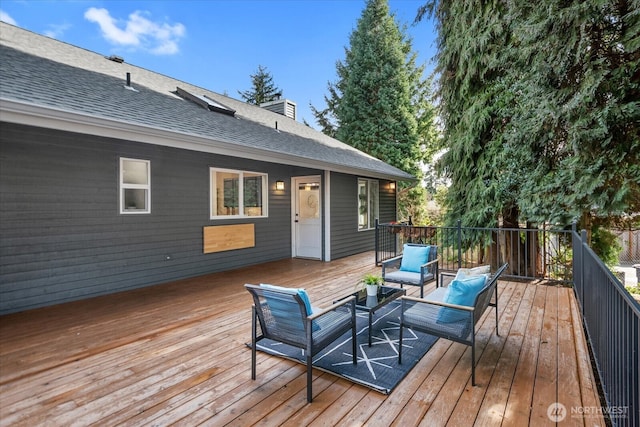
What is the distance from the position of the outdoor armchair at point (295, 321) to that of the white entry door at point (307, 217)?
5.74 meters

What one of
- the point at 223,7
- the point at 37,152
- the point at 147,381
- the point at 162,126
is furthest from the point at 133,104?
the point at 223,7

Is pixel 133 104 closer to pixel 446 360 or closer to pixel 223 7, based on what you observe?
pixel 446 360

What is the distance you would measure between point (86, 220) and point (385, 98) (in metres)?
14.5

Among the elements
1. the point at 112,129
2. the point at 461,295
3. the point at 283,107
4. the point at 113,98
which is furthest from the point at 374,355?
the point at 283,107

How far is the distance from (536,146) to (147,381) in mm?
6841

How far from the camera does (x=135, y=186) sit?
555cm

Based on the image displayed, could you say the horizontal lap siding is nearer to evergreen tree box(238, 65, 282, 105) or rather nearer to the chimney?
the chimney

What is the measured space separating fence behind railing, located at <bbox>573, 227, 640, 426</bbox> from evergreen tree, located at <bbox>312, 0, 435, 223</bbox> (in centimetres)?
1382

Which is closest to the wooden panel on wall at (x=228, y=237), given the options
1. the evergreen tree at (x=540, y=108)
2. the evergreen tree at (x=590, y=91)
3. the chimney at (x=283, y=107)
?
the evergreen tree at (x=540, y=108)

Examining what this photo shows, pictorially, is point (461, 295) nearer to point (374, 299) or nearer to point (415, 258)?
point (374, 299)

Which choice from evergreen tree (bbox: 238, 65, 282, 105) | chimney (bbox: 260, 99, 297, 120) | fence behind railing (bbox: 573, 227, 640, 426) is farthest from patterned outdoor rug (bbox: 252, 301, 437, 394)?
evergreen tree (bbox: 238, 65, 282, 105)

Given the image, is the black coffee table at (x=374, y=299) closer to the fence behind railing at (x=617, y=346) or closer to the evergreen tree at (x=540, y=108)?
the fence behind railing at (x=617, y=346)

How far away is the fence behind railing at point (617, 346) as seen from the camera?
1661 millimetres

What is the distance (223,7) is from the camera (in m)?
12.2
